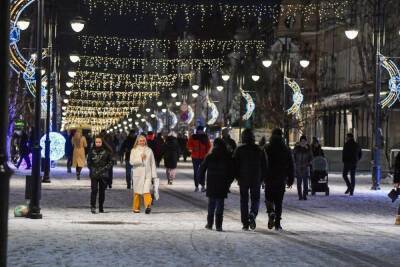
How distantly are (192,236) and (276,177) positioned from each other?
2472 mm

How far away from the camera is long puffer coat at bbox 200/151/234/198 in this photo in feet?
58.0

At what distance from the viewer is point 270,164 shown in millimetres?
18328

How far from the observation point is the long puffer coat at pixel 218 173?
58.0 feet

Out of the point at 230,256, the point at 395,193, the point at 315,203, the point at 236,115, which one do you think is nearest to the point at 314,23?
the point at 236,115

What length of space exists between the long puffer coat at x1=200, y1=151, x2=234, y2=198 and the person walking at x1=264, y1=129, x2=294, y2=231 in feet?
2.59

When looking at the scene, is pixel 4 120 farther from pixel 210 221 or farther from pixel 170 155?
pixel 170 155

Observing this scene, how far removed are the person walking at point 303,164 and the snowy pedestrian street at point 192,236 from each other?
0.99m

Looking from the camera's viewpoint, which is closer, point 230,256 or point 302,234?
point 230,256

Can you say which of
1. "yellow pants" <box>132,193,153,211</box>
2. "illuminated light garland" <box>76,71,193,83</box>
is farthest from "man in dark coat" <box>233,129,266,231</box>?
"illuminated light garland" <box>76,71,193,83</box>

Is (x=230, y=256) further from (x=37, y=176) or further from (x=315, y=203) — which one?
(x=315, y=203)

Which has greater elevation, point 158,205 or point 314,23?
point 314,23

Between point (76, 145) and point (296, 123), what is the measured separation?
33950 mm

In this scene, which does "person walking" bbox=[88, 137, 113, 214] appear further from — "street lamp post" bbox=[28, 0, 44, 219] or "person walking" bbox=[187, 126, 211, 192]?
"person walking" bbox=[187, 126, 211, 192]

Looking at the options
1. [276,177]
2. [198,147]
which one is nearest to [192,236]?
[276,177]
